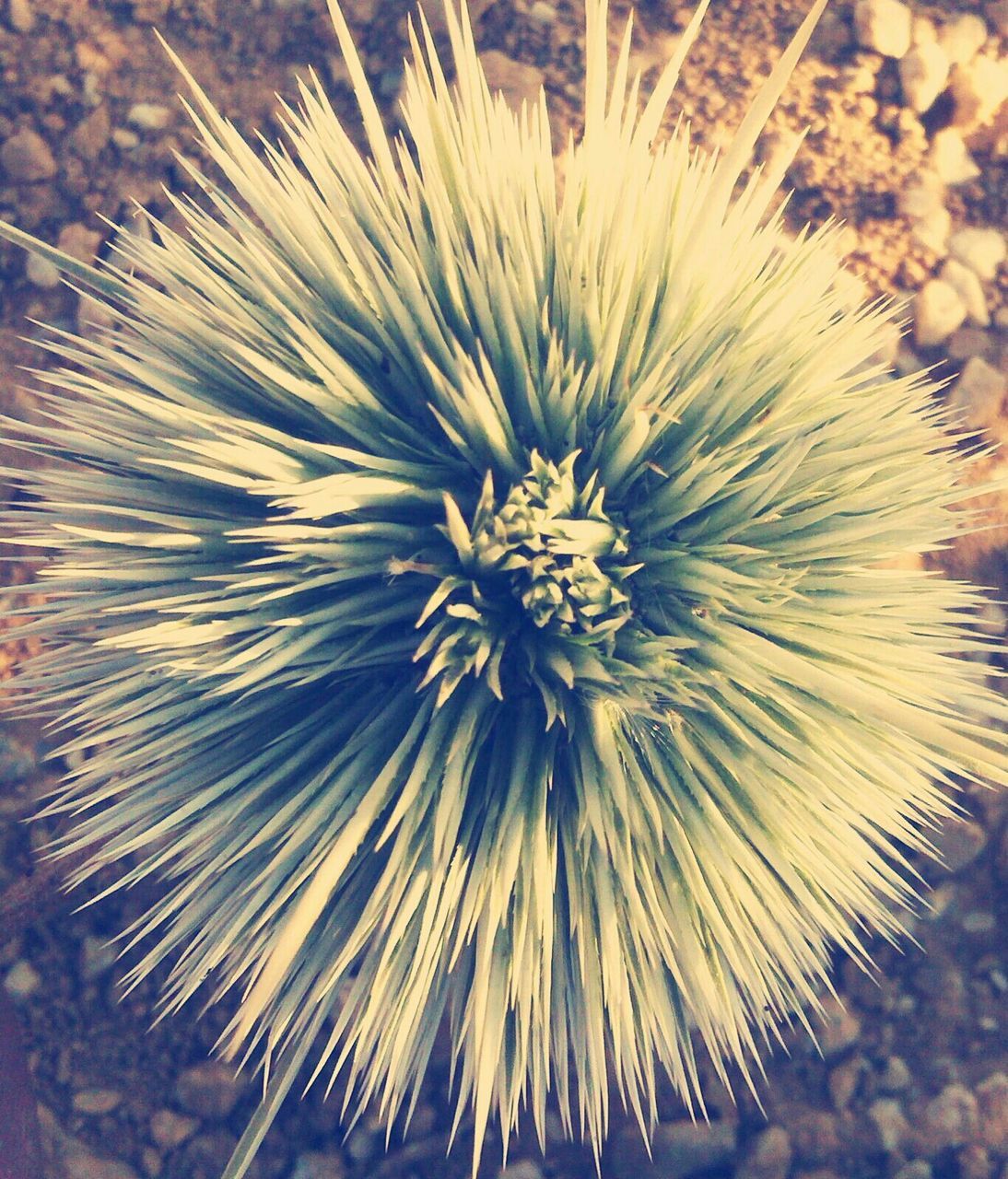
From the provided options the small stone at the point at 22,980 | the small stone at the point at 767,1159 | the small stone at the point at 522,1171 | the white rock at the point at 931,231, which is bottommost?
the small stone at the point at 22,980

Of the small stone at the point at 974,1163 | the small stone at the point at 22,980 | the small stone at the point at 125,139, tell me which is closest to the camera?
the small stone at the point at 974,1163

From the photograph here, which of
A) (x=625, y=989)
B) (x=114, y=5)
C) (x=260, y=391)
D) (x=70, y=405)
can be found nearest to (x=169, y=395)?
(x=260, y=391)

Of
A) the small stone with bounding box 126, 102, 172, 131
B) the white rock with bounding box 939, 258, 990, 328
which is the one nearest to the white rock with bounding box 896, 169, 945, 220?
the white rock with bounding box 939, 258, 990, 328

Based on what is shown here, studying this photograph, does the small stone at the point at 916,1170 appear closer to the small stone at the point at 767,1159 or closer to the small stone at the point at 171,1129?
the small stone at the point at 767,1159

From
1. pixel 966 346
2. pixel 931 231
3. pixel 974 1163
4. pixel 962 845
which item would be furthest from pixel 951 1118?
pixel 931 231

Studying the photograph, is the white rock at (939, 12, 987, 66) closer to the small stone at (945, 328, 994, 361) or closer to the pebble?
the small stone at (945, 328, 994, 361)

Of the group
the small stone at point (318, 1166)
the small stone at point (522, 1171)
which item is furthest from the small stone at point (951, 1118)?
the small stone at point (318, 1166)

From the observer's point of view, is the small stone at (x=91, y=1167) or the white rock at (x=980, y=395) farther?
the white rock at (x=980, y=395)
